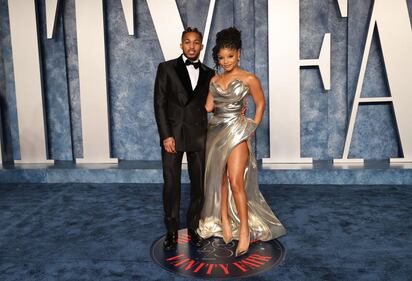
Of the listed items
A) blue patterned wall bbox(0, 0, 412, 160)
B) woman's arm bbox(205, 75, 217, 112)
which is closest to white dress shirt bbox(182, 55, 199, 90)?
woman's arm bbox(205, 75, 217, 112)

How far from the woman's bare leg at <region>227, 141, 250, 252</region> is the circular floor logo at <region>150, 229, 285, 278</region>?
0.42ft

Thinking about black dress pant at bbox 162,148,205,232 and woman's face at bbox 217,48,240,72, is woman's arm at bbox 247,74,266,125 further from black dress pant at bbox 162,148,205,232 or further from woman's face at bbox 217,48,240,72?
black dress pant at bbox 162,148,205,232

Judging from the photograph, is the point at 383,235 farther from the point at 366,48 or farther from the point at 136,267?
the point at 366,48

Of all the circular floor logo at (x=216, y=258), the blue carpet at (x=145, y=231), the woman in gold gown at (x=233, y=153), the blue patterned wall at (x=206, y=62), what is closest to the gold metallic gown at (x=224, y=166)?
the woman in gold gown at (x=233, y=153)

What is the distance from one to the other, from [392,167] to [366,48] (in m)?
1.48

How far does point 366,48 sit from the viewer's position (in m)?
5.41

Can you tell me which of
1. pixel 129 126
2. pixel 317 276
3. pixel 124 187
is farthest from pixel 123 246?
pixel 129 126

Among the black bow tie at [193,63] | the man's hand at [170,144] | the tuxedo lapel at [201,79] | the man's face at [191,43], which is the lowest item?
the man's hand at [170,144]

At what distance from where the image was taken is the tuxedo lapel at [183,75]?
10.5 ft

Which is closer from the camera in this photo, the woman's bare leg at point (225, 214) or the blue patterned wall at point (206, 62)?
the woman's bare leg at point (225, 214)

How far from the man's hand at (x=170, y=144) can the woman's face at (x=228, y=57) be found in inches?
25.9

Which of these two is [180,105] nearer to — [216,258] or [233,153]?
[233,153]

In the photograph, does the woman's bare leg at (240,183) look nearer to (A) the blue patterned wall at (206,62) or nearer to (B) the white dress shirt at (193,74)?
(B) the white dress shirt at (193,74)

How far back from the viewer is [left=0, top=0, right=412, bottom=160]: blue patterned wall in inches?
222
